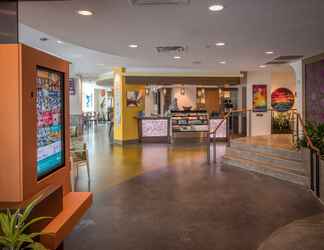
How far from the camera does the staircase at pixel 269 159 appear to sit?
687 centimetres

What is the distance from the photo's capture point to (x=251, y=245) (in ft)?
12.0

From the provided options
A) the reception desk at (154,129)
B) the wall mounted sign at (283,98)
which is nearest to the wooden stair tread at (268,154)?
the reception desk at (154,129)

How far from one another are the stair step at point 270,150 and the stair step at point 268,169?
15.1 inches

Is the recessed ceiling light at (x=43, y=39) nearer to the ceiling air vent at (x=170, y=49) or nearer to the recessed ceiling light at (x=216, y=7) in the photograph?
the ceiling air vent at (x=170, y=49)

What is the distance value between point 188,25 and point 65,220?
3733 millimetres

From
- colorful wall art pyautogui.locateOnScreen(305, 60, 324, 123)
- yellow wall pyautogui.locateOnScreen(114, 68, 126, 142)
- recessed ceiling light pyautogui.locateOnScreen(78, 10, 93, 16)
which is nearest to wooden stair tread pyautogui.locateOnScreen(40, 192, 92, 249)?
recessed ceiling light pyautogui.locateOnScreen(78, 10, 93, 16)

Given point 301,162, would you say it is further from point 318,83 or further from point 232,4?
point 232,4

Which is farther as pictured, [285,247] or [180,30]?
[180,30]

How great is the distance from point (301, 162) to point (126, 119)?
292 inches

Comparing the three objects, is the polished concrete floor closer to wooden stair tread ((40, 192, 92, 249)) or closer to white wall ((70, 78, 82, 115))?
wooden stair tread ((40, 192, 92, 249))

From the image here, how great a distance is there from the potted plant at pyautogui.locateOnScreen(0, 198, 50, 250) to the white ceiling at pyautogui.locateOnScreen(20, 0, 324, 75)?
9.41ft

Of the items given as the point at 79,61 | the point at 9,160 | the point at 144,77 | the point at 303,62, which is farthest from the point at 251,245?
the point at 144,77

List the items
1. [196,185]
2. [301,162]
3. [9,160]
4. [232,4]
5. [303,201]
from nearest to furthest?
[9,160]
[232,4]
[303,201]
[196,185]
[301,162]

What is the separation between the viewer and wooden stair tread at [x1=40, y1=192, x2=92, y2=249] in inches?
97.9
